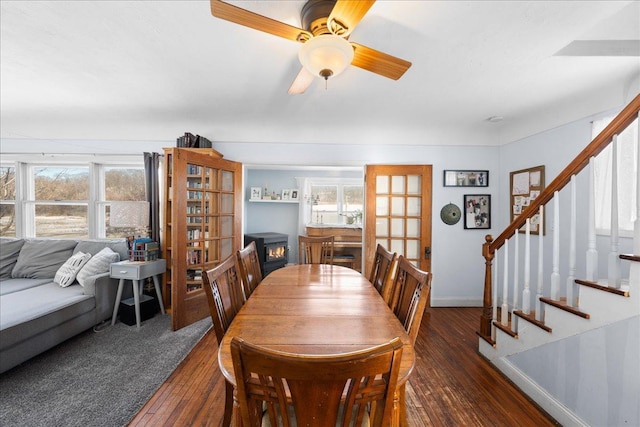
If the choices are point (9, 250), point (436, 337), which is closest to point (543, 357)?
point (436, 337)

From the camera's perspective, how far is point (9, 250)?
10.3 ft

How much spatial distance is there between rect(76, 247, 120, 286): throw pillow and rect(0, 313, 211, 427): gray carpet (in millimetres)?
577

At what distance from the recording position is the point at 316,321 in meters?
1.30

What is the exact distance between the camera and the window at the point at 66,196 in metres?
3.56

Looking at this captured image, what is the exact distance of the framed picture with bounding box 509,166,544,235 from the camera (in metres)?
2.92

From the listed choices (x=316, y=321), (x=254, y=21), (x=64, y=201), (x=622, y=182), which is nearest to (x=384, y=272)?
(x=316, y=321)

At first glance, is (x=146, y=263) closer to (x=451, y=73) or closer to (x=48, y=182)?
(x=48, y=182)

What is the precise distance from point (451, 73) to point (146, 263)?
11.6 ft

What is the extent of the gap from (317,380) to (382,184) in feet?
10.5

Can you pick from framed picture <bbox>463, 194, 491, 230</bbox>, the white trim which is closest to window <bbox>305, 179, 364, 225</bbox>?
framed picture <bbox>463, 194, 491, 230</bbox>

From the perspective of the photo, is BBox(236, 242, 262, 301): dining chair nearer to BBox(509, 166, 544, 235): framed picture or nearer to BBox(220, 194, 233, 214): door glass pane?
BBox(220, 194, 233, 214): door glass pane

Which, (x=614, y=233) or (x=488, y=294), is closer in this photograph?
(x=614, y=233)

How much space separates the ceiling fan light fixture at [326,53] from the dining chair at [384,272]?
3.97ft

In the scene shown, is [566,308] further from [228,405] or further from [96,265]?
[96,265]
